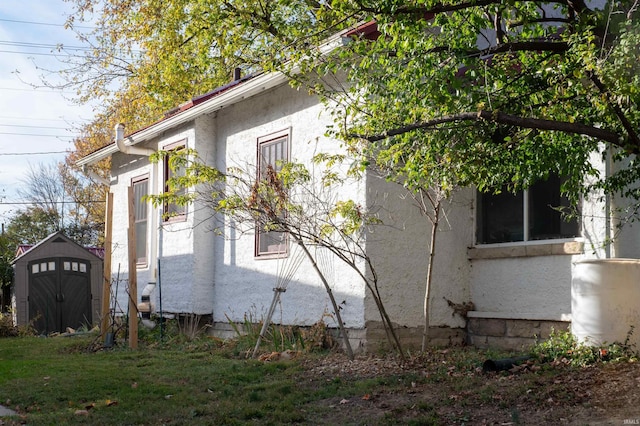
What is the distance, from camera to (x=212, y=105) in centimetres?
1276

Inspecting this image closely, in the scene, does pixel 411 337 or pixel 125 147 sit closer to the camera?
pixel 411 337

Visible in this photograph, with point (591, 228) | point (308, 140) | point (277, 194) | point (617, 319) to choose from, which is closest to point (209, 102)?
point (308, 140)

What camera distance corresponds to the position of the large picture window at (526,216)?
9.45m

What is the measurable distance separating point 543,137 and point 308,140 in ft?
14.5

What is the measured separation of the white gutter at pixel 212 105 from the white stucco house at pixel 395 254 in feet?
0.11

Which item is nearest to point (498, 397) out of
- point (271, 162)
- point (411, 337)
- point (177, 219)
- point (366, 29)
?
point (411, 337)

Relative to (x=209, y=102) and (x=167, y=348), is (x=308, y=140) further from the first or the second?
(x=167, y=348)

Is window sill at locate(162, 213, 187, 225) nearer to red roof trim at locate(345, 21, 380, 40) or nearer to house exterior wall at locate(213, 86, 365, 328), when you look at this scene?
house exterior wall at locate(213, 86, 365, 328)

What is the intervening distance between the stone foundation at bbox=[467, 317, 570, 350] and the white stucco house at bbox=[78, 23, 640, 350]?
2 centimetres

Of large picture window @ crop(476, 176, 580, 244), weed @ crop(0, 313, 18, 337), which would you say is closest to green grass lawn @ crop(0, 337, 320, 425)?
large picture window @ crop(476, 176, 580, 244)

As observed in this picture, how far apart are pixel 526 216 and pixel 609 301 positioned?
218 cm

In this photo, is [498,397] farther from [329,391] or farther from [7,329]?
[7,329]

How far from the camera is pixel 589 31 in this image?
611cm

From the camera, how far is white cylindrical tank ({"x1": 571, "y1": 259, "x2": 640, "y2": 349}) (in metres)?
7.73
